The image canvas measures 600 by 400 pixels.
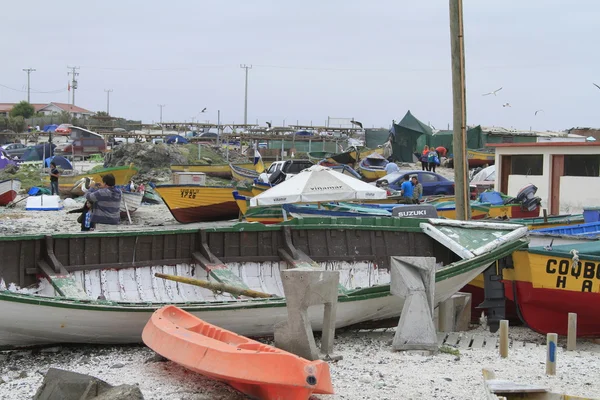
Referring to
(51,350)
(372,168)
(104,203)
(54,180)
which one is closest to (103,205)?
(104,203)

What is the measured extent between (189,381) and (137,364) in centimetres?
93

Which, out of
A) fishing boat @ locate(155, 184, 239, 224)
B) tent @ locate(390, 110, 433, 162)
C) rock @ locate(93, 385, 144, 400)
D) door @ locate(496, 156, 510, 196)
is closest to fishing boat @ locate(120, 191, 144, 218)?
fishing boat @ locate(155, 184, 239, 224)

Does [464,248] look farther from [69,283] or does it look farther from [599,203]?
[599,203]

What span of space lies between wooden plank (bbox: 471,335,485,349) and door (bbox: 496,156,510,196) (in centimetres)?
1390

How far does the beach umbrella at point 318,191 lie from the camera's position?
56.1 feet

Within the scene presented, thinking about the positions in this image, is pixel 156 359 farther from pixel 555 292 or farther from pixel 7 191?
pixel 7 191

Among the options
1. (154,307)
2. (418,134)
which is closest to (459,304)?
(154,307)

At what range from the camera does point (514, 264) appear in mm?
10820

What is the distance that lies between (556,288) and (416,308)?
2.40m

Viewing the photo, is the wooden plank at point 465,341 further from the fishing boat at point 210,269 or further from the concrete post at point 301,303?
the concrete post at point 301,303

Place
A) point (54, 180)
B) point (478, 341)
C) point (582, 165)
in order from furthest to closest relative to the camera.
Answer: point (54, 180) → point (582, 165) → point (478, 341)

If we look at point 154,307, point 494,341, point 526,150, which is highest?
point 526,150

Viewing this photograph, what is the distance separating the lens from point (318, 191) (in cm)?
1720

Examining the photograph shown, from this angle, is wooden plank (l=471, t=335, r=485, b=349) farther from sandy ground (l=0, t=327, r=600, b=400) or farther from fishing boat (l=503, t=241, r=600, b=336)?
fishing boat (l=503, t=241, r=600, b=336)
